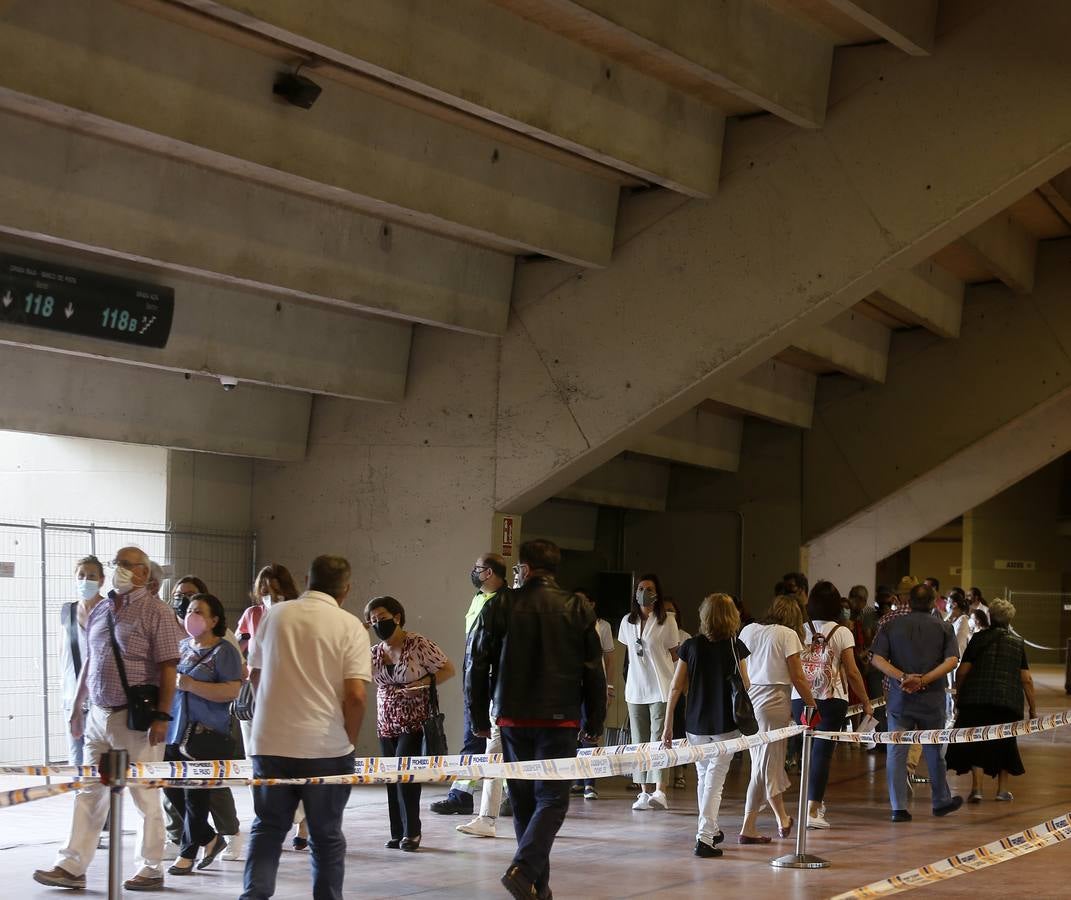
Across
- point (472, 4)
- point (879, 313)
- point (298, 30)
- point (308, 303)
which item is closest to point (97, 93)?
point (298, 30)

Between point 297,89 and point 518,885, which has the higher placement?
point 297,89

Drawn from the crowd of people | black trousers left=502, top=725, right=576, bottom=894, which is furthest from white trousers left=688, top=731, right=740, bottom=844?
black trousers left=502, top=725, right=576, bottom=894

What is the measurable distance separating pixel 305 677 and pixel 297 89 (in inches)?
159

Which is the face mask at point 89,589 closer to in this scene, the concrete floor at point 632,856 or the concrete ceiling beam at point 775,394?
the concrete floor at point 632,856

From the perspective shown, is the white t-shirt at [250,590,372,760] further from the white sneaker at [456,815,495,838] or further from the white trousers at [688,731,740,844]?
the white sneaker at [456,815,495,838]

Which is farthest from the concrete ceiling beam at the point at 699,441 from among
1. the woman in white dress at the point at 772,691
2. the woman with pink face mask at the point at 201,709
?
the woman with pink face mask at the point at 201,709

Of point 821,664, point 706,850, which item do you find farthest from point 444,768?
point 821,664

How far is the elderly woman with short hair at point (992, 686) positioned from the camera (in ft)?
36.4

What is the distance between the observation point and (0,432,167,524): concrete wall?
40.0 feet

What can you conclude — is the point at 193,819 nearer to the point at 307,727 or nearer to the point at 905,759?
the point at 307,727

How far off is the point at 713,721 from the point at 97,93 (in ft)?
15.6

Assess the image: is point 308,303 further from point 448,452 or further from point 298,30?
point 298,30

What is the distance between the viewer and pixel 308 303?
37.6ft

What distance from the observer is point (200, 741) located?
7902 mm
